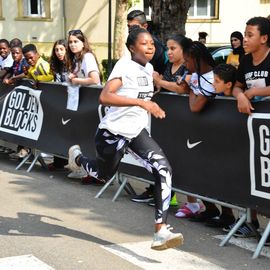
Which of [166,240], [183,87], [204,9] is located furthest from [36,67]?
[204,9]

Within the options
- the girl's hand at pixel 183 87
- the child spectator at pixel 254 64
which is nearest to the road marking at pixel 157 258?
the child spectator at pixel 254 64

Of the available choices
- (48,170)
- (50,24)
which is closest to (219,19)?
(50,24)

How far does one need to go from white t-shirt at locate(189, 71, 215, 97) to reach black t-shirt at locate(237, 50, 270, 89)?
289mm

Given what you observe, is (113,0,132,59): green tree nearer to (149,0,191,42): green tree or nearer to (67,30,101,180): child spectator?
(149,0,191,42): green tree

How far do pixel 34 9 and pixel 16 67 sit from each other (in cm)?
1853

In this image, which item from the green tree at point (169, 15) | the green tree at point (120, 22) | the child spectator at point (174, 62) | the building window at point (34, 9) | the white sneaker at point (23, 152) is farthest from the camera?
the building window at point (34, 9)

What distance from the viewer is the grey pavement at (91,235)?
486 centimetres

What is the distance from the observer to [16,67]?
937cm

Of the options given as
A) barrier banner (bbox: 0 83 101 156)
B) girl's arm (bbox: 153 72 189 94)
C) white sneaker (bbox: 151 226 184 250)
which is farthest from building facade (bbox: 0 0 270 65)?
white sneaker (bbox: 151 226 184 250)

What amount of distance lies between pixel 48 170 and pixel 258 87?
4.36 m

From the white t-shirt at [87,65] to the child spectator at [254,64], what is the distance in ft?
8.88

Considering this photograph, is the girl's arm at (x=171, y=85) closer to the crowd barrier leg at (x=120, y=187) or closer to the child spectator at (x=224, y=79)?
the child spectator at (x=224, y=79)

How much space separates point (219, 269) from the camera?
186 inches

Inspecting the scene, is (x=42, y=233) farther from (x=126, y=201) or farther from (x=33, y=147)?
(x=33, y=147)
